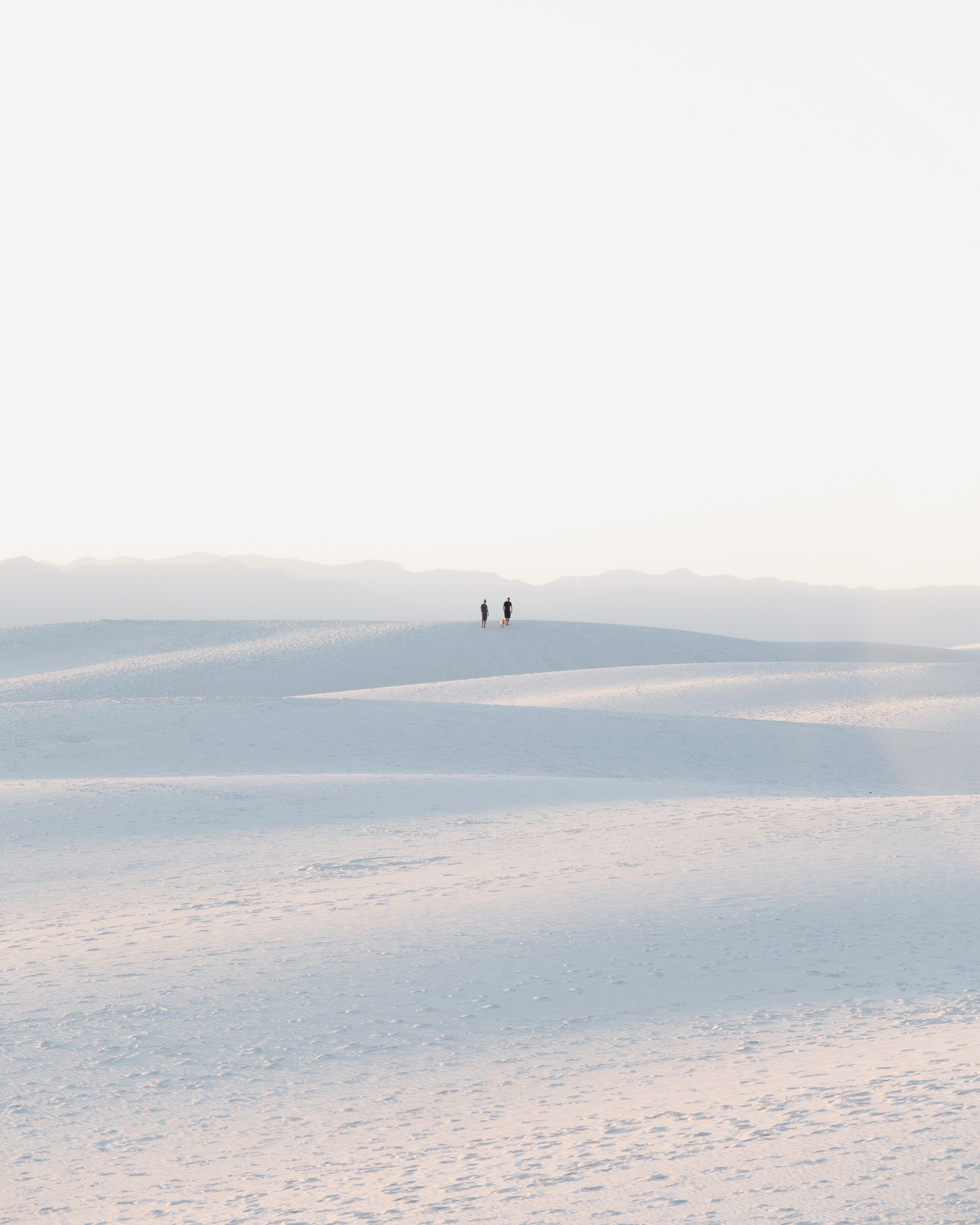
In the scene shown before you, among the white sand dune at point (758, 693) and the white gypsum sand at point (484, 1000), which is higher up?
the white sand dune at point (758, 693)

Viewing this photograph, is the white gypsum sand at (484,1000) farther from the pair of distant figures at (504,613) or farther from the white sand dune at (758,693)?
the pair of distant figures at (504,613)

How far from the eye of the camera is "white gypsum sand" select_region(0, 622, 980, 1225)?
4.24 m

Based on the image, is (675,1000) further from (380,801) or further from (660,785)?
(660,785)

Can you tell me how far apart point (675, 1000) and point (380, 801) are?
703 centimetres

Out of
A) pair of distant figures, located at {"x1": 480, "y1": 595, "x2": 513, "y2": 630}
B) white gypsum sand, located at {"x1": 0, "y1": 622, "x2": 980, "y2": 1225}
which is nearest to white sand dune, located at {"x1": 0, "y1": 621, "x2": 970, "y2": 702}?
pair of distant figures, located at {"x1": 480, "y1": 595, "x2": 513, "y2": 630}

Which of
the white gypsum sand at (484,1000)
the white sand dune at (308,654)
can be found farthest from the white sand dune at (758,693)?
the white gypsum sand at (484,1000)

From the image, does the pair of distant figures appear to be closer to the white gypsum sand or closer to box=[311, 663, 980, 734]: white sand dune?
box=[311, 663, 980, 734]: white sand dune

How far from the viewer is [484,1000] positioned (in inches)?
248

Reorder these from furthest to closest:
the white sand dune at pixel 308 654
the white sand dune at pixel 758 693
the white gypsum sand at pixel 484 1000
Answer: the white sand dune at pixel 308 654
the white sand dune at pixel 758 693
the white gypsum sand at pixel 484 1000

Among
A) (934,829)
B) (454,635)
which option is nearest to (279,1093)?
(934,829)

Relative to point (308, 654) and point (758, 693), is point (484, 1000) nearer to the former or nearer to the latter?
point (758, 693)

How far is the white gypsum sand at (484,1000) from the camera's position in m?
4.24

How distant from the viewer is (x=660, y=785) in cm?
1473

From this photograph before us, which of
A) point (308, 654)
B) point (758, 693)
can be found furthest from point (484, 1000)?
point (308, 654)
